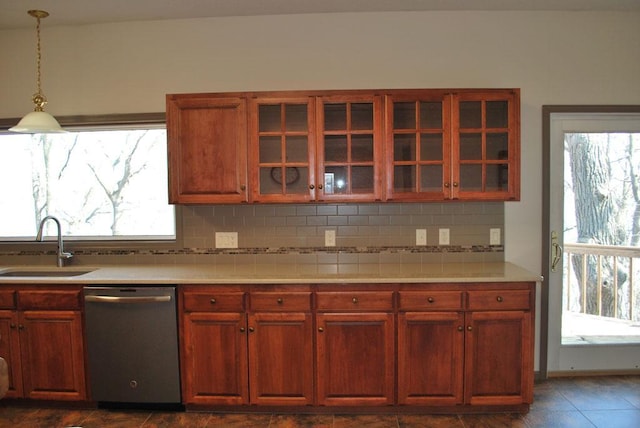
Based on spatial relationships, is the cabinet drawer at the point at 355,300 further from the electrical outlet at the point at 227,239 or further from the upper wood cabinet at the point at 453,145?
the electrical outlet at the point at 227,239

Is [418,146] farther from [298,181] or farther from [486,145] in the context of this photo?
[298,181]

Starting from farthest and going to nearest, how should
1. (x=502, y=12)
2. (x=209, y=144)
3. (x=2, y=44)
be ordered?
(x=2, y=44) < (x=502, y=12) < (x=209, y=144)

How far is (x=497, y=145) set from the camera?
8.40ft

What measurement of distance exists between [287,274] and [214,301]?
1.61 feet

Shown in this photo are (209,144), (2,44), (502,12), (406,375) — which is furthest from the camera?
(2,44)

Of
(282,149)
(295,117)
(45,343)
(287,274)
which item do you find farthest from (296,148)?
(45,343)

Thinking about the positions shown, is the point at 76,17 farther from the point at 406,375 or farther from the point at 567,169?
the point at 567,169

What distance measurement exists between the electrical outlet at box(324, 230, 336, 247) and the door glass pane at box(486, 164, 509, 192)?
1117 mm

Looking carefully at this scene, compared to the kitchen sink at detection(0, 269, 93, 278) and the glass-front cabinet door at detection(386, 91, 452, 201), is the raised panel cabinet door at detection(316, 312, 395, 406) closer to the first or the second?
the glass-front cabinet door at detection(386, 91, 452, 201)

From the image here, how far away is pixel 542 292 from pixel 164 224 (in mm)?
2951

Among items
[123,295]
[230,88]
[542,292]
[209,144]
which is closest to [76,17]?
[230,88]

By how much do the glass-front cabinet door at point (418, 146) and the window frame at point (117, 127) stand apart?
1.66 m

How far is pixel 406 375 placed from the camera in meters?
2.44

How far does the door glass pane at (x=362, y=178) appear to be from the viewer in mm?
2605
